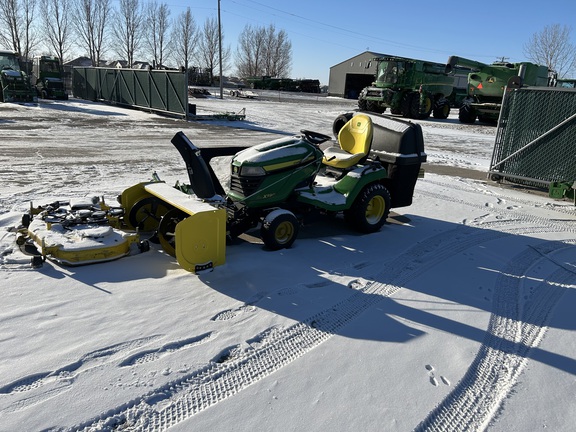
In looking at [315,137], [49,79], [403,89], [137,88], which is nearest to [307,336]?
[315,137]

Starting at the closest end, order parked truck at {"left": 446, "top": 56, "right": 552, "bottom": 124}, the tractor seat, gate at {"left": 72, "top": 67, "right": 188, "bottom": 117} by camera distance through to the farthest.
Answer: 1. the tractor seat
2. gate at {"left": 72, "top": 67, "right": 188, "bottom": 117}
3. parked truck at {"left": 446, "top": 56, "right": 552, "bottom": 124}

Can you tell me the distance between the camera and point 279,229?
486 cm

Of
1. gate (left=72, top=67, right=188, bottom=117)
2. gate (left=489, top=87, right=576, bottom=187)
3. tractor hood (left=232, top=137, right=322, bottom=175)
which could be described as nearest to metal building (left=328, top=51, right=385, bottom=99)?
gate (left=72, top=67, right=188, bottom=117)

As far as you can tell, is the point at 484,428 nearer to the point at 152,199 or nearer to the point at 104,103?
the point at 152,199

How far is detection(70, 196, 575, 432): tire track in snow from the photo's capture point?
94.3 inches

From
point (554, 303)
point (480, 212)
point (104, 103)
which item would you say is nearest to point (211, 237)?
point (554, 303)

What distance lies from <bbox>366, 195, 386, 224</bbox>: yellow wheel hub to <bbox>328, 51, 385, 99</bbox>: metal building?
4976 cm

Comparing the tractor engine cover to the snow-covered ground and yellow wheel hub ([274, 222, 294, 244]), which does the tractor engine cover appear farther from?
the snow-covered ground

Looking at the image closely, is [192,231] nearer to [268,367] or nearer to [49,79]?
[268,367]

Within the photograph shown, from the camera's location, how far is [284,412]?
8.09 ft

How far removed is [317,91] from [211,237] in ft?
189

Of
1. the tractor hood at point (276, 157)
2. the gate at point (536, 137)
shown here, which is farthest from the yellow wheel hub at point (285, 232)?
the gate at point (536, 137)

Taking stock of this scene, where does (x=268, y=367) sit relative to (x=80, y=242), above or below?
below

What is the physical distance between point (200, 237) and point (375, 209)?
2.77m
